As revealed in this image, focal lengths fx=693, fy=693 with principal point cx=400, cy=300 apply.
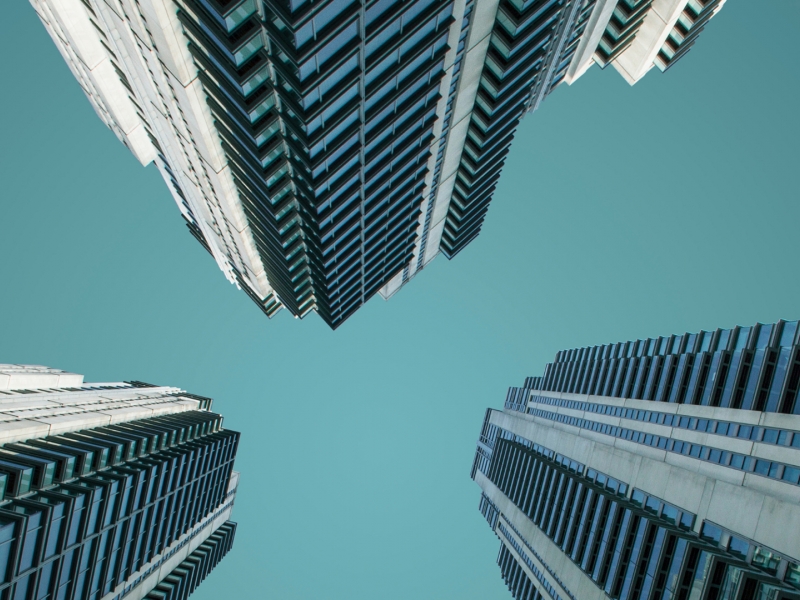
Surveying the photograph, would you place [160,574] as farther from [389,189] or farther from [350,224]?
[389,189]

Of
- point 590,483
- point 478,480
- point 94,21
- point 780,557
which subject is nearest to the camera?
point 780,557

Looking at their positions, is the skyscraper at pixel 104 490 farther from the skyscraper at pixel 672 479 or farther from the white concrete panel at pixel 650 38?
the white concrete panel at pixel 650 38

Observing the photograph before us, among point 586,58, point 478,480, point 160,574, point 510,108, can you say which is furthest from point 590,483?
point 478,480

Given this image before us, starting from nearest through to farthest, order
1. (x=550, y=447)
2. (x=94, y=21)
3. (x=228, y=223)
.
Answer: (x=94, y=21) < (x=228, y=223) < (x=550, y=447)

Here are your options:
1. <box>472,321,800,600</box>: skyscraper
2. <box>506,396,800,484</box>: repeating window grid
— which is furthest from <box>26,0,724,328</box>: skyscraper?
<box>506,396,800,484</box>: repeating window grid

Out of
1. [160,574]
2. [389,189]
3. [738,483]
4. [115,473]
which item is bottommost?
[160,574]

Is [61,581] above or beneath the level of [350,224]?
beneath
